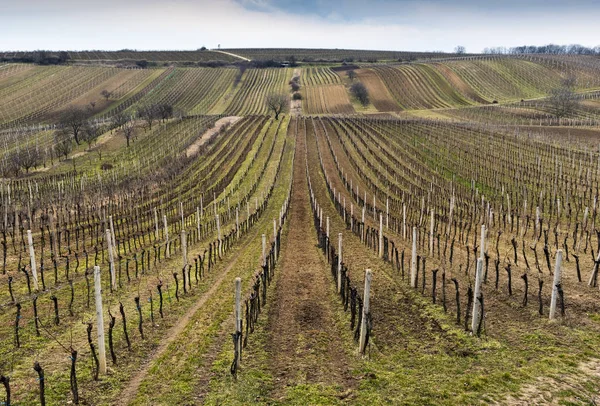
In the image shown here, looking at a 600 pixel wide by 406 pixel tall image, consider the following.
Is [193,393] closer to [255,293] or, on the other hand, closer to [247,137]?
[255,293]

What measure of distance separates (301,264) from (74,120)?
227 ft

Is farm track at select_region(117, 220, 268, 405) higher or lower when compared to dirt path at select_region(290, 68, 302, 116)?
lower

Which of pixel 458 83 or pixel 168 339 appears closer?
pixel 168 339

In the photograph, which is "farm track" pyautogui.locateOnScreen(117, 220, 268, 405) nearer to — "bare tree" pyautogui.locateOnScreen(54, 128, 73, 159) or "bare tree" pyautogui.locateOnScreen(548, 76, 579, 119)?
"bare tree" pyautogui.locateOnScreen(54, 128, 73, 159)

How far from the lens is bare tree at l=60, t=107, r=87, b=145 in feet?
217

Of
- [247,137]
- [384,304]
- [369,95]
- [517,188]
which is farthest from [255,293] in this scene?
[369,95]

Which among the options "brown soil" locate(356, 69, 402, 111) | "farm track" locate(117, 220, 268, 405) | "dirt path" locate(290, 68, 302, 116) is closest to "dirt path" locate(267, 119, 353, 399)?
"farm track" locate(117, 220, 268, 405)

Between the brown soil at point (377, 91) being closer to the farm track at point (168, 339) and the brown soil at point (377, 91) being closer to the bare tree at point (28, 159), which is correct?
the bare tree at point (28, 159)

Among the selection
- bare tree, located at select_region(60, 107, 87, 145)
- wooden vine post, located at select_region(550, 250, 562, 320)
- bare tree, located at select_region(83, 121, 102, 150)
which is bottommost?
wooden vine post, located at select_region(550, 250, 562, 320)

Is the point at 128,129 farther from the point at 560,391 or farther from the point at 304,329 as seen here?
the point at 560,391

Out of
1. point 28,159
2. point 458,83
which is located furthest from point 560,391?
point 458,83

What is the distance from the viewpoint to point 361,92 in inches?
4186

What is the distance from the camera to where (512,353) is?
9734 millimetres

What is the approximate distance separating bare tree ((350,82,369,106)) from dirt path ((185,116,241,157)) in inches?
1391
